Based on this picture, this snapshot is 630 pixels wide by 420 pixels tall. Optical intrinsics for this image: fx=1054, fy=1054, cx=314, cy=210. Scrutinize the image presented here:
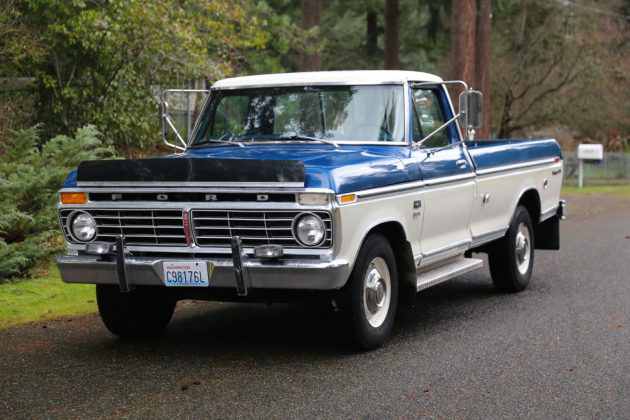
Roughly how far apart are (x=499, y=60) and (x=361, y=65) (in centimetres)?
546

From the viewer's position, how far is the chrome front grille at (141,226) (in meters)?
7.16

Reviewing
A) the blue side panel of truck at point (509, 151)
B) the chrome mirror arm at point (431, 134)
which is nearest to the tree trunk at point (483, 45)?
the blue side panel of truck at point (509, 151)

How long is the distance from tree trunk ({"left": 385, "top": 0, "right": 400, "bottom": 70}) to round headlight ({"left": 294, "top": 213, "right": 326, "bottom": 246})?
28568 mm

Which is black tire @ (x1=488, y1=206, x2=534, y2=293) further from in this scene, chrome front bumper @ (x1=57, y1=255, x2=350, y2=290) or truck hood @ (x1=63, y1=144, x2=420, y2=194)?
chrome front bumper @ (x1=57, y1=255, x2=350, y2=290)

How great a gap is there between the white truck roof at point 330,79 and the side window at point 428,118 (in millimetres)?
147

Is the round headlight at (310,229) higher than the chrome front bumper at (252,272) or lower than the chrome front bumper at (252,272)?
higher

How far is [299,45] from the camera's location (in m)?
29.2

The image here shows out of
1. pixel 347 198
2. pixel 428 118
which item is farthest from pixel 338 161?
pixel 428 118

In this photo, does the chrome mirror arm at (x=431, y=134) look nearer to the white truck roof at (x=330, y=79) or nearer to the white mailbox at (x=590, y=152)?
the white truck roof at (x=330, y=79)

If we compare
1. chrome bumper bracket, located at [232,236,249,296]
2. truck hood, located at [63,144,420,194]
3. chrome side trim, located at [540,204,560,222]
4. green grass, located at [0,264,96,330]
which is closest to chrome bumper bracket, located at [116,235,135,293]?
truck hood, located at [63,144,420,194]

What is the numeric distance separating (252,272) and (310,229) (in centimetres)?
47

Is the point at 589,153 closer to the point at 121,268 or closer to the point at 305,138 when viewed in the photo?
the point at 305,138

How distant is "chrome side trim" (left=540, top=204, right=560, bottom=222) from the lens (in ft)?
36.2

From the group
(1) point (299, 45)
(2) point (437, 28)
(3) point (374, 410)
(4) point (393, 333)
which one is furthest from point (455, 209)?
(2) point (437, 28)
